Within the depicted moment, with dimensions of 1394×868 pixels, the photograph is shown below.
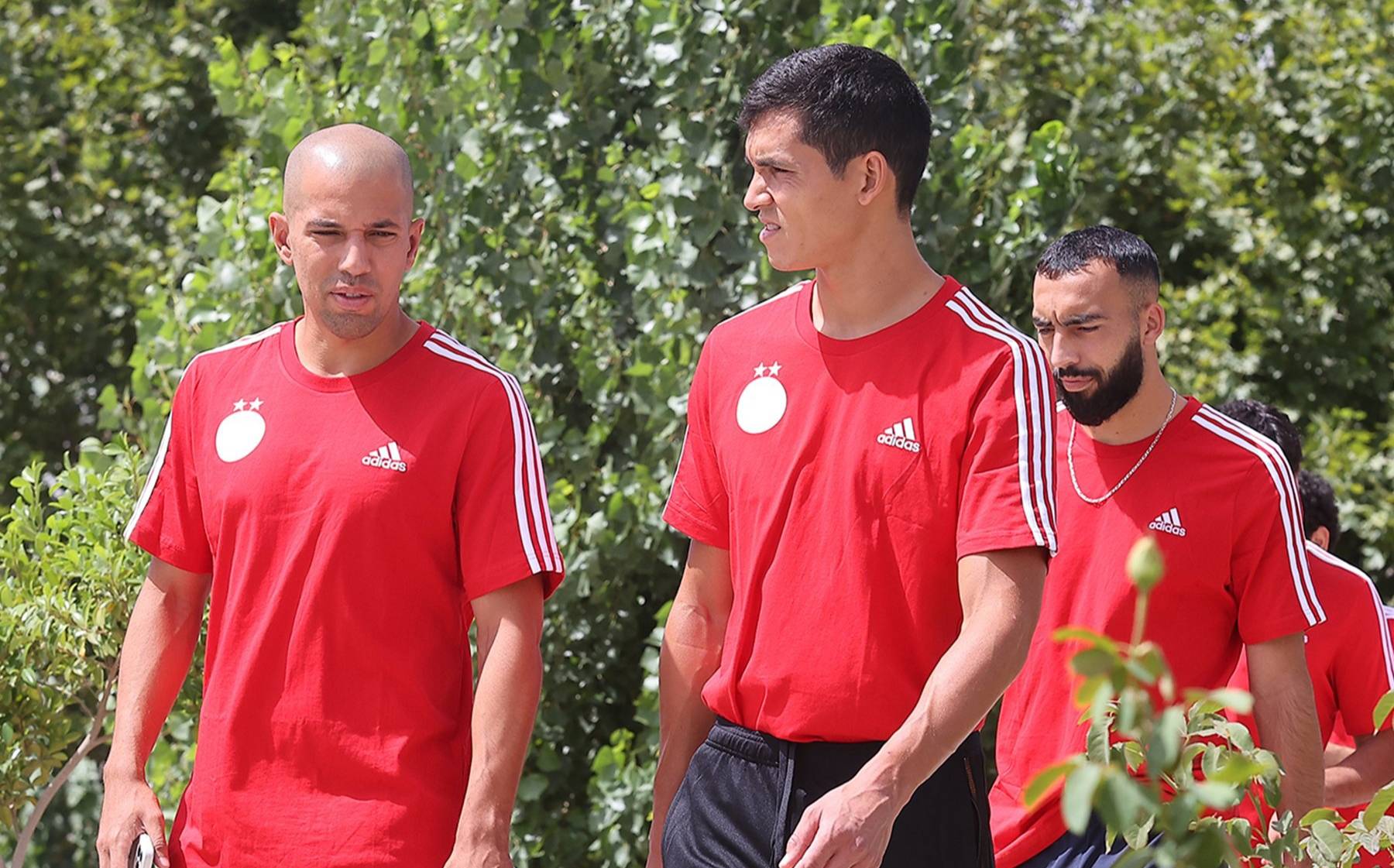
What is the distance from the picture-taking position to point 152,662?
3.23 metres

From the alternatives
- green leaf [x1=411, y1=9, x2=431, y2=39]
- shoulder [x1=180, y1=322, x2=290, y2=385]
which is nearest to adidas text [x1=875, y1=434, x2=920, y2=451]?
shoulder [x1=180, y1=322, x2=290, y2=385]

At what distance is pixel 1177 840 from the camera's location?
1302mm

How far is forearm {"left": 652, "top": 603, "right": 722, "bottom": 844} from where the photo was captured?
315cm

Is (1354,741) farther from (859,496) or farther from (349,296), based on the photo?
(349,296)

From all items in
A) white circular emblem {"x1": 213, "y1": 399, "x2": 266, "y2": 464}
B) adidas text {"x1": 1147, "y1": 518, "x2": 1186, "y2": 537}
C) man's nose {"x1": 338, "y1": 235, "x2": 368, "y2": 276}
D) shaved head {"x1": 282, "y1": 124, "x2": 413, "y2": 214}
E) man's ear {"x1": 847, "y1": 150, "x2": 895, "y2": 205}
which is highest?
shaved head {"x1": 282, "y1": 124, "x2": 413, "y2": 214}

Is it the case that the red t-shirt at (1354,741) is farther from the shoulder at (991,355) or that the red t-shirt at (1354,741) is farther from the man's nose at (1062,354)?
the shoulder at (991,355)

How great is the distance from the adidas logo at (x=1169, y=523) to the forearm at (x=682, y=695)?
3.24ft

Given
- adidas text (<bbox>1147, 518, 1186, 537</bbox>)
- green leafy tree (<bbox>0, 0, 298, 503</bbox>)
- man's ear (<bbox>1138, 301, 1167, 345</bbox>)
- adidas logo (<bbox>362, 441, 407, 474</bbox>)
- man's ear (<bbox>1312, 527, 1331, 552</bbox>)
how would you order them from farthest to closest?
green leafy tree (<bbox>0, 0, 298, 503</bbox>), man's ear (<bbox>1312, 527, 1331, 552</bbox>), man's ear (<bbox>1138, 301, 1167, 345</bbox>), adidas text (<bbox>1147, 518, 1186, 537</bbox>), adidas logo (<bbox>362, 441, 407, 474</bbox>)

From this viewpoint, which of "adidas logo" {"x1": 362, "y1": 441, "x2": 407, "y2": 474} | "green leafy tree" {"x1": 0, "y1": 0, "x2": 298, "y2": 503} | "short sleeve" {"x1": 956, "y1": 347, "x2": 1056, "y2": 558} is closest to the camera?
"short sleeve" {"x1": 956, "y1": 347, "x2": 1056, "y2": 558}

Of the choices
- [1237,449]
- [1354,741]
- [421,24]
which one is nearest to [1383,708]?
[1237,449]

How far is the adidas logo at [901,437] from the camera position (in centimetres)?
281

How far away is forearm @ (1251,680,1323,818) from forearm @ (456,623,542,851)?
1.45 metres

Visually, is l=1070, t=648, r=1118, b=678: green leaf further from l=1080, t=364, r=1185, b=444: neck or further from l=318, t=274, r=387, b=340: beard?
l=1080, t=364, r=1185, b=444: neck

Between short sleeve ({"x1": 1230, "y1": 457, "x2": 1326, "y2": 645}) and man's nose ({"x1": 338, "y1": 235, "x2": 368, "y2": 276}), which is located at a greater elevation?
man's nose ({"x1": 338, "y1": 235, "x2": 368, "y2": 276})
